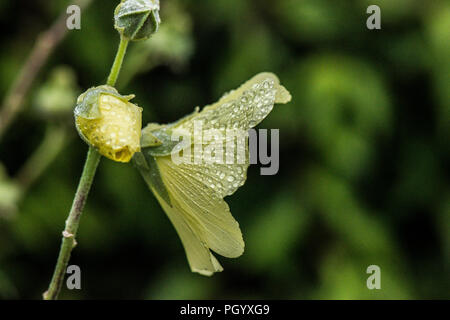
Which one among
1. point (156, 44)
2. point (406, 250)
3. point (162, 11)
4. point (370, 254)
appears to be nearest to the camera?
point (156, 44)

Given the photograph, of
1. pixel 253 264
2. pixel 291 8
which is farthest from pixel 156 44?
pixel 253 264

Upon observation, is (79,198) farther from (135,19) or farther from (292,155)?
(292,155)

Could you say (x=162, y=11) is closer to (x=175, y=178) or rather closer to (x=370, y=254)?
(x=370, y=254)

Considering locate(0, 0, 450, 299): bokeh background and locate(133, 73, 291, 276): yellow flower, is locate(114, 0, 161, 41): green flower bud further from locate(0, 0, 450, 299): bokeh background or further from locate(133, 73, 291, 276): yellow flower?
locate(0, 0, 450, 299): bokeh background

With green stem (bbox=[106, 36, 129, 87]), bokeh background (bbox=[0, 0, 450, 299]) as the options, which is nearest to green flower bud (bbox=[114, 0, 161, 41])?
green stem (bbox=[106, 36, 129, 87])

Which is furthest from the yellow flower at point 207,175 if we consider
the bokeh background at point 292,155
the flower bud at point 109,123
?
the bokeh background at point 292,155

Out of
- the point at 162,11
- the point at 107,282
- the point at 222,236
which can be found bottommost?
the point at 222,236
